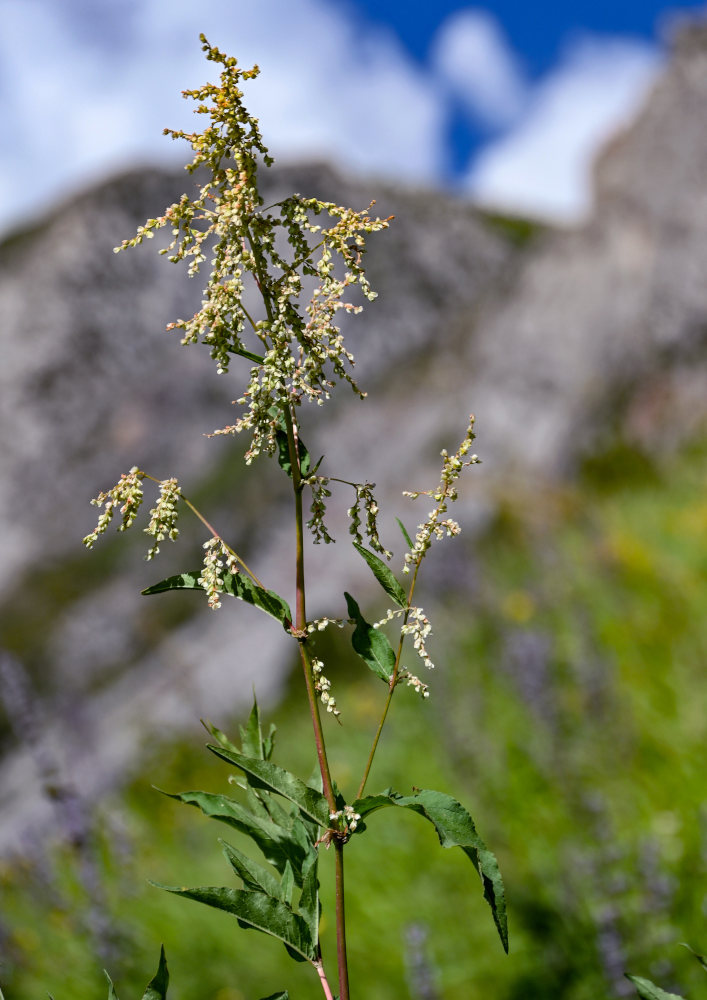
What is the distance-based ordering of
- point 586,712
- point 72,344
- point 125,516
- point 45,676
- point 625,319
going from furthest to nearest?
point 72,344
point 45,676
point 625,319
point 586,712
point 125,516

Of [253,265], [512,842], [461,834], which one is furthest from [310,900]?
[512,842]

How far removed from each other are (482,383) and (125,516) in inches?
352

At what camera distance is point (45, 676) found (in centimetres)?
1012

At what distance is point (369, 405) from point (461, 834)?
999 cm

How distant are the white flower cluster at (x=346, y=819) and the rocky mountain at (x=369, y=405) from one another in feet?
13.1

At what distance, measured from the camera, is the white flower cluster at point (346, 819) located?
75 cm

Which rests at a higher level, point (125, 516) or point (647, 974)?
point (125, 516)

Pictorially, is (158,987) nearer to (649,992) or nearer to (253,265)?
(649,992)

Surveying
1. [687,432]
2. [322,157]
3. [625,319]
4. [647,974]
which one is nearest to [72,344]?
[322,157]

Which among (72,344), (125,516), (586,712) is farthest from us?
(72,344)

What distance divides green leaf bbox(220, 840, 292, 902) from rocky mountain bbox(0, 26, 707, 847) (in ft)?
12.9

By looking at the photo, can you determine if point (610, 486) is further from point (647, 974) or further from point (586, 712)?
point (647, 974)

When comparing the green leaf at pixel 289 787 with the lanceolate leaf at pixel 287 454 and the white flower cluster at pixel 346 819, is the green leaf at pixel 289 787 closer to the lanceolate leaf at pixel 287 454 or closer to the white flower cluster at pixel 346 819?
the white flower cluster at pixel 346 819

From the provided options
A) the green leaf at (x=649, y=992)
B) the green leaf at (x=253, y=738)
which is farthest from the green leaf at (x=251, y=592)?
the green leaf at (x=649, y=992)
